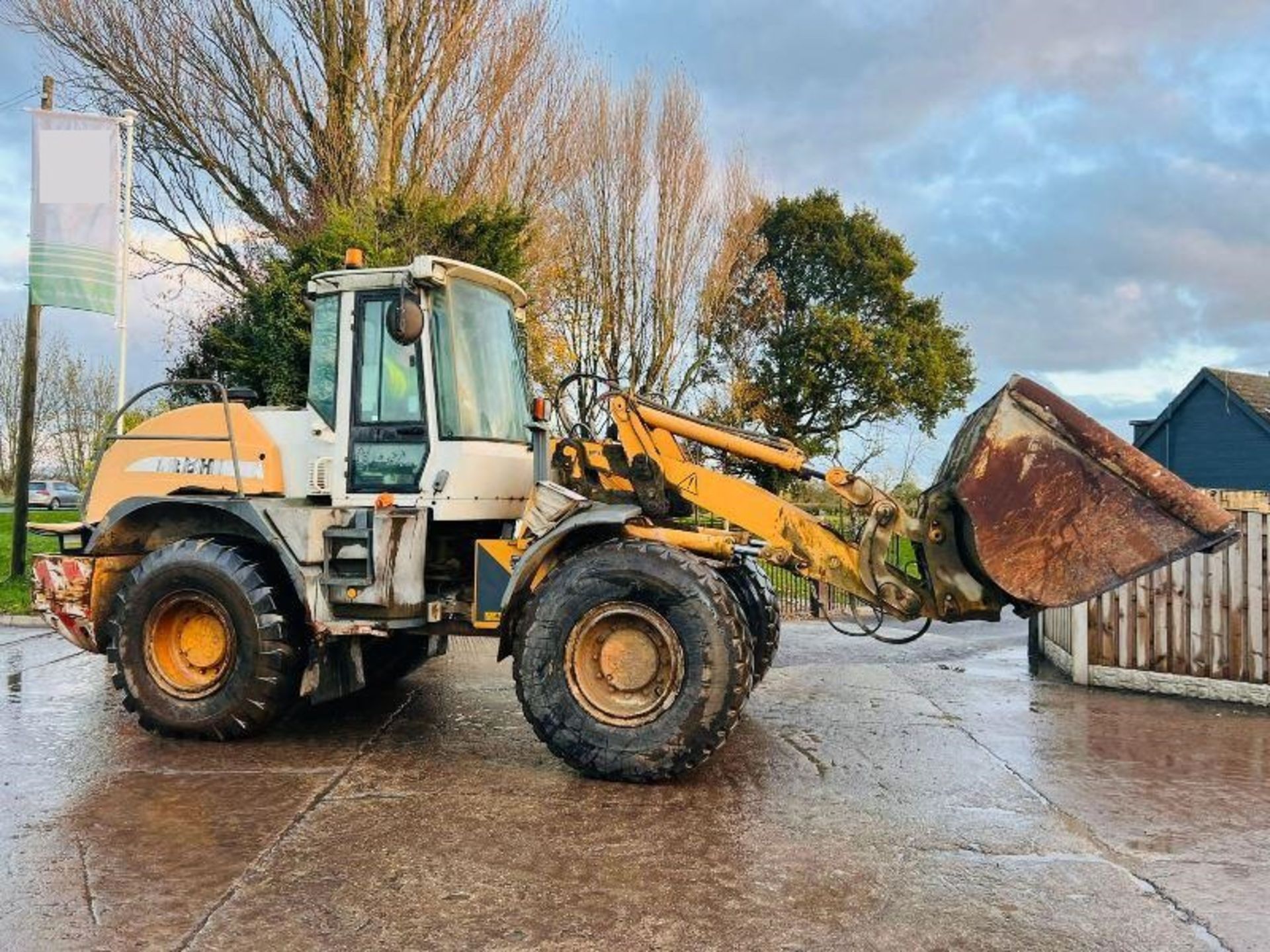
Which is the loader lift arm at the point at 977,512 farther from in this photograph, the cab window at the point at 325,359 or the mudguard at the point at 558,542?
the cab window at the point at 325,359

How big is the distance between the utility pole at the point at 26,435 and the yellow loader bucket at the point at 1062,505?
13.0 metres

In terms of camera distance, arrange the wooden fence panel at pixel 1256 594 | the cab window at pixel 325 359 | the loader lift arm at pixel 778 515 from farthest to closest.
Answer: the wooden fence panel at pixel 1256 594
the cab window at pixel 325 359
the loader lift arm at pixel 778 515

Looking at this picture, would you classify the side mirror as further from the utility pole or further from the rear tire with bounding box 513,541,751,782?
the utility pole

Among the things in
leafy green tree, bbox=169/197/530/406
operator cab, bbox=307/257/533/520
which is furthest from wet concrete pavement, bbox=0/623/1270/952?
leafy green tree, bbox=169/197/530/406

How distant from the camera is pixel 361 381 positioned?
6.55m

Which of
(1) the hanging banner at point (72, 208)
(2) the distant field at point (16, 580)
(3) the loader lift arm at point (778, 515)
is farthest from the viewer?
(2) the distant field at point (16, 580)

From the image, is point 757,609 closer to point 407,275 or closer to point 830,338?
point 407,275

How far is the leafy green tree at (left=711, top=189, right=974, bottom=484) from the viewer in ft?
87.8

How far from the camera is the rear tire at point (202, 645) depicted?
628 centimetres

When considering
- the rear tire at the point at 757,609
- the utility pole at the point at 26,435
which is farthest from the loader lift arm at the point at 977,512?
the utility pole at the point at 26,435

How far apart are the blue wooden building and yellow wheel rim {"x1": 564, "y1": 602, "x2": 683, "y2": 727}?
21238 mm

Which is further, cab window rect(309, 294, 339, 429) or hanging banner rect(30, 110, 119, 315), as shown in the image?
hanging banner rect(30, 110, 119, 315)

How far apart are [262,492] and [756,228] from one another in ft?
63.9

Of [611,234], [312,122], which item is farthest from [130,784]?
[611,234]
